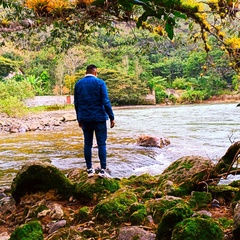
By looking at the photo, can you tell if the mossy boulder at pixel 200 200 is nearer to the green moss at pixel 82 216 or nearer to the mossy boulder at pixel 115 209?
the mossy boulder at pixel 115 209

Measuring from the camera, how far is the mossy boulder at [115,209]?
2865mm

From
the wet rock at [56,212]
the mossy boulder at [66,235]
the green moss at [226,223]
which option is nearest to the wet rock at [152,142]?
the wet rock at [56,212]

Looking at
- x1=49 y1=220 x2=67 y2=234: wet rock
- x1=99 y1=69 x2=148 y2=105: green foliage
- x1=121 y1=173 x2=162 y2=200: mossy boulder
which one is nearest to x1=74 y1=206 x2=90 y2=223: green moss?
x1=49 y1=220 x2=67 y2=234: wet rock

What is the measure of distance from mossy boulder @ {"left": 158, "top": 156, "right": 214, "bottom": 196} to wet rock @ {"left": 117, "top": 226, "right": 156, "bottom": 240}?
112 cm

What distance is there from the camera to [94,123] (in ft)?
14.3

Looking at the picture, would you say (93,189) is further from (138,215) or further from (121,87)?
(121,87)

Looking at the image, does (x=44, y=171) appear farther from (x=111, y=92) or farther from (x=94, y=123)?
(x=111, y=92)

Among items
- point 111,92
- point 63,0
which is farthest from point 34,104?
point 63,0

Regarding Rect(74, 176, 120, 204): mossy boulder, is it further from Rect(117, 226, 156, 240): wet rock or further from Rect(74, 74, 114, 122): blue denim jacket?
Rect(117, 226, 156, 240): wet rock

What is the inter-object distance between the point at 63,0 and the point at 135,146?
5750mm

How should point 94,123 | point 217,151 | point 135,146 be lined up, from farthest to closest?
point 135,146
point 217,151
point 94,123

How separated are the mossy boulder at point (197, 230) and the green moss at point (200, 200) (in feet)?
3.51

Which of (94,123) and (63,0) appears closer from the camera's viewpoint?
(94,123)

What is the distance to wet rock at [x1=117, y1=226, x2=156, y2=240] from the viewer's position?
2367 mm
